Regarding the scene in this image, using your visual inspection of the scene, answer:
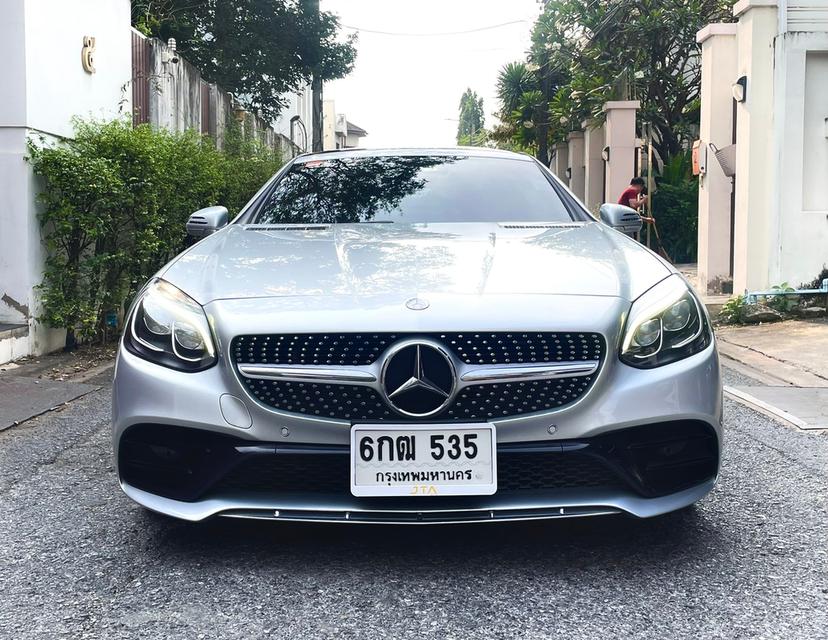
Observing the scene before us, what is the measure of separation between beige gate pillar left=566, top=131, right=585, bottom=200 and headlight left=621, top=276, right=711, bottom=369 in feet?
→ 77.5

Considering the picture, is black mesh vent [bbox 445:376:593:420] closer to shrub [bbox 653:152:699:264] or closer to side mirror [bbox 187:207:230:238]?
side mirror [bbox 187:207:230:238]

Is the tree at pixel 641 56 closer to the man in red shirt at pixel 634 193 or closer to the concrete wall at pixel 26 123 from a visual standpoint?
the man in red shirt at pixel 634 193

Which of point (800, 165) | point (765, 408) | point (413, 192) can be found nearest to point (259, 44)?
point (800, 165)

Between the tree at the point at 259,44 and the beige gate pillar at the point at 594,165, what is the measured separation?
5848 millimetres

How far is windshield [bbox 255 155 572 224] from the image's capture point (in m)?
4.20

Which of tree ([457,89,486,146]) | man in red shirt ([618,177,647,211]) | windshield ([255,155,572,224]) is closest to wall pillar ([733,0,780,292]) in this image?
man in red shirt ([618,177,647,211])

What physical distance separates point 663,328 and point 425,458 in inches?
31.5

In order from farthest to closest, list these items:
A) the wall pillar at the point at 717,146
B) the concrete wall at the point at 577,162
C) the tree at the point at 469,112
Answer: the tree at the point at 469,112, the concrete wall at the point at 577,162, the wall pillar at the point at 717,146

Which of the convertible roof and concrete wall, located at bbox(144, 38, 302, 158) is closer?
the convertible roof

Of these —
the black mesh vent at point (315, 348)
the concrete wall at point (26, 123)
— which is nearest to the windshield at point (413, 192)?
the black mesh vent at point (315, 348)

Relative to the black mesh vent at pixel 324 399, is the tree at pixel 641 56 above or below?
above

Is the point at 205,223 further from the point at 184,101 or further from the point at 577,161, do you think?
the point at 577,161

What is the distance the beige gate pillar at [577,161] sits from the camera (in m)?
26.3

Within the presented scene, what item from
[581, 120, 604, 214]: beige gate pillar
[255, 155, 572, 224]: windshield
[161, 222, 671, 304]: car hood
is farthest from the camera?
[581, 120, 604, 214]: beige gate pillar
